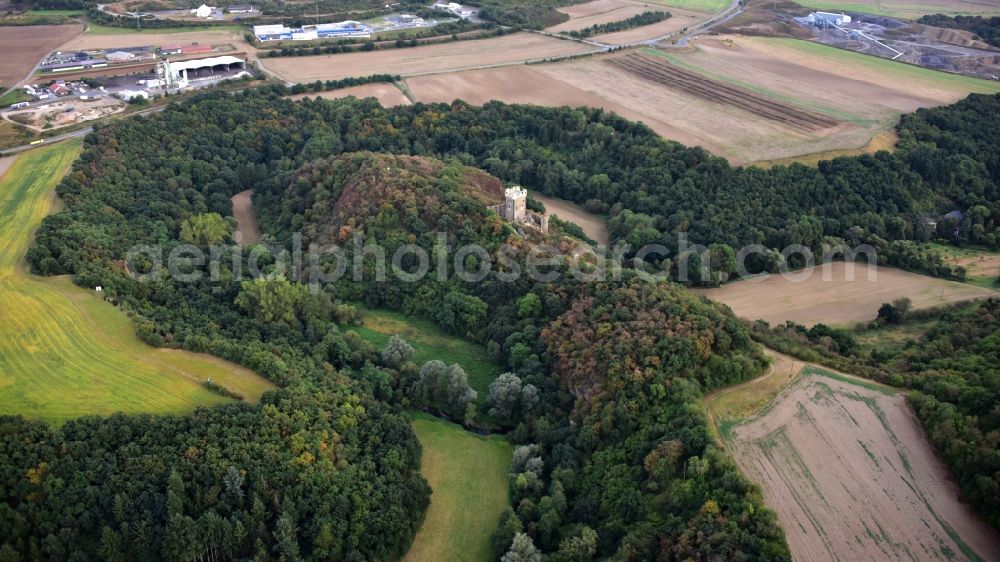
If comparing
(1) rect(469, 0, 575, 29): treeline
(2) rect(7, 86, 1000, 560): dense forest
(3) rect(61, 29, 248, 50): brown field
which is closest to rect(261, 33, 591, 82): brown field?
(1) rect(469, 0, 575, 29): treeline

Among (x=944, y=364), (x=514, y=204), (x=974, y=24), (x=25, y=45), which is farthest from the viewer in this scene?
(x=974, y=24)

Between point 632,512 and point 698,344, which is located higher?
point 698,344

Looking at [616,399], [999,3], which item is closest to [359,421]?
[616,399]

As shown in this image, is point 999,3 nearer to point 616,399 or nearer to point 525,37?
point 525,37

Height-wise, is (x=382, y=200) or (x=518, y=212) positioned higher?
(x=382, y=200)

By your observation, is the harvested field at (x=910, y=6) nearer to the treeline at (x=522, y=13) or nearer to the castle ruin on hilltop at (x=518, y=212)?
the treeline at (x=522, y=13)

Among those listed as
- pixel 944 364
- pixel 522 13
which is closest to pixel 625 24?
pixel 522 13

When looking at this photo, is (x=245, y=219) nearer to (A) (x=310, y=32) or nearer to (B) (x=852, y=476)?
(A) (x=310, y=32)
